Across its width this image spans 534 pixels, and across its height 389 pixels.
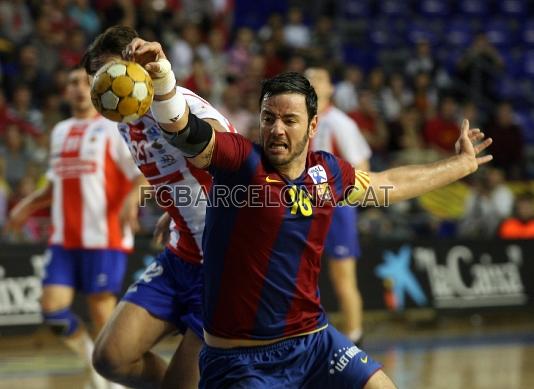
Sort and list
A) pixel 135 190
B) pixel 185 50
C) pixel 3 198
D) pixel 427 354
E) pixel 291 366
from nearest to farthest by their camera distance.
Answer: pixel 291 366, pixel 135 190, pixel 427 354, pixel 3 198, pixel 185 50

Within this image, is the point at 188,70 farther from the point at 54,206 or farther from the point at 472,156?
the point at 472,156

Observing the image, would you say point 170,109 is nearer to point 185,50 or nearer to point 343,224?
point 343,224

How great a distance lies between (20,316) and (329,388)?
5.84 meters

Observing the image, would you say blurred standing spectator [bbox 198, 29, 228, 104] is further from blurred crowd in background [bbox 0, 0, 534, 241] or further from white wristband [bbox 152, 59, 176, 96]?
white wristband [bbox 152, 59, 176, 96]

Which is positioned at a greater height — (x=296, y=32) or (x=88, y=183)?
(x=296, y=32)

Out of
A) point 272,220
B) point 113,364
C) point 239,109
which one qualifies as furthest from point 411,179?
point 239,109

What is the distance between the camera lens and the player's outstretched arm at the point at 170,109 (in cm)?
408

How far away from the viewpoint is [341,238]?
855 centimetres

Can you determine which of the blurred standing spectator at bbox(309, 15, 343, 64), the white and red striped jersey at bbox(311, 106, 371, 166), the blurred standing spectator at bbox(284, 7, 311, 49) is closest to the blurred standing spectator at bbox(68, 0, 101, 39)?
the blurred standing spectator at bbox(284, 7, 311, 49)

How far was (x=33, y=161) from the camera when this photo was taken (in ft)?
34.4

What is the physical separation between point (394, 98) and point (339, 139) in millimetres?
6096

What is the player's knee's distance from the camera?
7125mm

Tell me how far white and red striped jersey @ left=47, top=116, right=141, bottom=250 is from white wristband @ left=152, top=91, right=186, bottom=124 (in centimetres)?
326

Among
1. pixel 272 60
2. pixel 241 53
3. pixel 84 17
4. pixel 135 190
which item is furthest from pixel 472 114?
pixel 135 190
